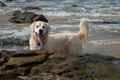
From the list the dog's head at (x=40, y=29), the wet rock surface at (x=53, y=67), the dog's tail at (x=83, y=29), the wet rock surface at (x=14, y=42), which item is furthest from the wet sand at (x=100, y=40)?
the wet rock surface at (x=53, y=67)

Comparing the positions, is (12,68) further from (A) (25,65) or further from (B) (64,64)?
(B) (64,64)

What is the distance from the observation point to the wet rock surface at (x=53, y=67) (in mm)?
6875

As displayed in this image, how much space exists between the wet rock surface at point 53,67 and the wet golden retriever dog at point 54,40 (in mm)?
1158

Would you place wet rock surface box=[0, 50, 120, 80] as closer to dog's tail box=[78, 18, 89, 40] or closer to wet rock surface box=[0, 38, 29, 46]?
dog's tail box=[78, 18, 89, 40]

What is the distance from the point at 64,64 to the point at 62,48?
183cm

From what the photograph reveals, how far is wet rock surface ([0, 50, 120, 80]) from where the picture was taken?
271 inches

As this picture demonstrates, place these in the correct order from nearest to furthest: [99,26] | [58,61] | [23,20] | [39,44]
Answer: [58,61] → [39,44] → [99,26] → [23,20]

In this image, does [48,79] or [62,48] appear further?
[62,48]

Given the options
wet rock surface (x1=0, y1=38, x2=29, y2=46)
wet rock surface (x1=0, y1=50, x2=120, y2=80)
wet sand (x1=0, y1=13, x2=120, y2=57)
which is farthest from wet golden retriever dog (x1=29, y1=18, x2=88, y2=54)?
wet rock surface (x1=0, y1=38, x2=29, y2=46)

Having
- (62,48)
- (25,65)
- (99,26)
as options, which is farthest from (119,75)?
(99,26)

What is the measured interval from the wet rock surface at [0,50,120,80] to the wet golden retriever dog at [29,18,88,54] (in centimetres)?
116

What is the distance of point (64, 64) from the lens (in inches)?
281

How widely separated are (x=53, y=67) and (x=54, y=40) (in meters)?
1.77

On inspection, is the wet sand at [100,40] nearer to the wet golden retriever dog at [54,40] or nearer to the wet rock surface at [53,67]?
the wet golden retriever dog at [54,40]
